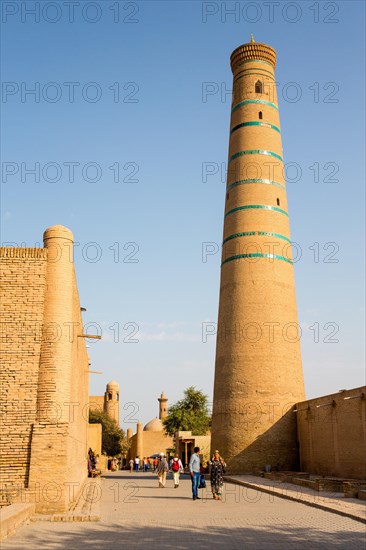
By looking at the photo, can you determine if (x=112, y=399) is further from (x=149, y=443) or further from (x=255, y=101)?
(x=255, y=101)

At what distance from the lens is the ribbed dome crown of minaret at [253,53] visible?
27109 mm

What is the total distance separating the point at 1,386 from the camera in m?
12.1

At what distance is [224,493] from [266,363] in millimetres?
8009

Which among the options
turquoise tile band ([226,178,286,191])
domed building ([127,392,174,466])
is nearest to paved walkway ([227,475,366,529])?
turquoise tile band ([226,178,286,191])

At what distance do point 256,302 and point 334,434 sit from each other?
6357 mm

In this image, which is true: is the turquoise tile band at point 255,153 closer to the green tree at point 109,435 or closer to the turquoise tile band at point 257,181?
the turquoise tile band at point 257,181

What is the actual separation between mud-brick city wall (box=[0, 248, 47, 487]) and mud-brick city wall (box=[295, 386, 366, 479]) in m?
9.42

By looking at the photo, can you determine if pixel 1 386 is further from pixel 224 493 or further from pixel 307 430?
pixel 307 430

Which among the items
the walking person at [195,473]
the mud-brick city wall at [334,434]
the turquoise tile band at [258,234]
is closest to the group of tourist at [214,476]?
the walking person at [195,473]

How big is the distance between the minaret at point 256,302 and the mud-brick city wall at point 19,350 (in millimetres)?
12567

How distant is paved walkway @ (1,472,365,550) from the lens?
26.4ft

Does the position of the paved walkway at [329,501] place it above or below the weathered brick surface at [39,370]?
below

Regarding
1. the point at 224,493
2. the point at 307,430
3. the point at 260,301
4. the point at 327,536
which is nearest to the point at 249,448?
the point at 307,430

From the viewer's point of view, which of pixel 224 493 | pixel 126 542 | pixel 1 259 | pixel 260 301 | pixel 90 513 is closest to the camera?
pixel 126 542
